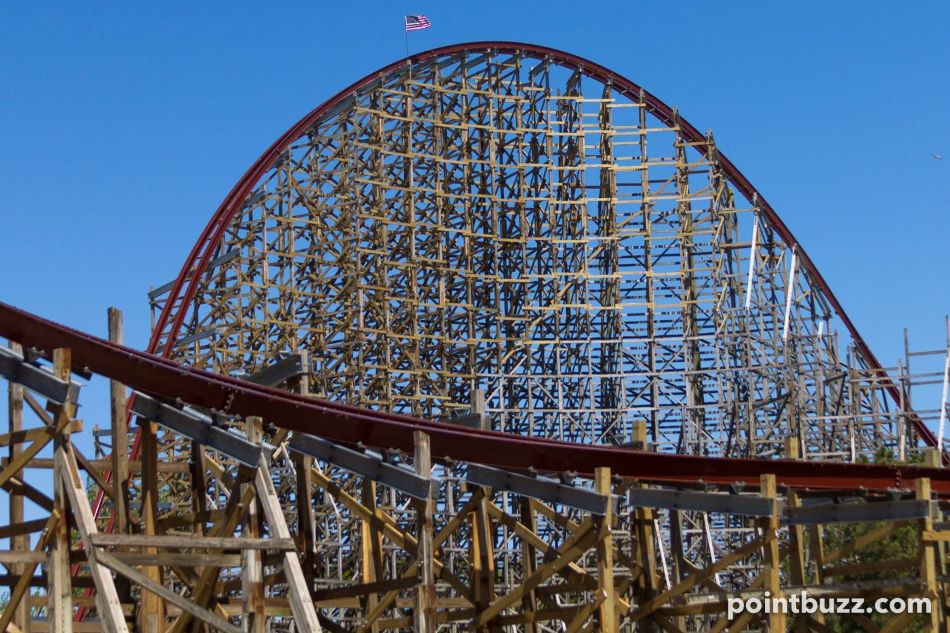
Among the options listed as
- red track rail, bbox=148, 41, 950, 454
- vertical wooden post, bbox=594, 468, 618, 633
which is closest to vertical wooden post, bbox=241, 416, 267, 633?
vertical wooden post, bbox=594, 468, 618, 633

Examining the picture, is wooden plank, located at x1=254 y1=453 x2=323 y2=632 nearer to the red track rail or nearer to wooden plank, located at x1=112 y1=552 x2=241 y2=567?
Result: wooden plank, located at x1=112 y1=552 x2=241 y2=567

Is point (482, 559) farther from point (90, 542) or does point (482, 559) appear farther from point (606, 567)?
point (90, 542)

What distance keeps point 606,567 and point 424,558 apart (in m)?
1.53

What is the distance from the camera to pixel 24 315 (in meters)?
13.5

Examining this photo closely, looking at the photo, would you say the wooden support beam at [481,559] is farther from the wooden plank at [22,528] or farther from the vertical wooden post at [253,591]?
the wooden plank at [22,528]

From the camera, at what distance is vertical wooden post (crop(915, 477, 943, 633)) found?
47.5 ft

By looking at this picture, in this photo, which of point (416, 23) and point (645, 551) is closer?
point (645, 551)

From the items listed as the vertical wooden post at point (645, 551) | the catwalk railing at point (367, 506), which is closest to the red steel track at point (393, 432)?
the catwalk railing at point (367, 506)

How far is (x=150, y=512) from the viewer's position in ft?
45.8

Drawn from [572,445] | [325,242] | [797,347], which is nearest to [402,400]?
[325,242]

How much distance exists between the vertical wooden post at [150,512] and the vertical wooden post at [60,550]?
3.12 feet

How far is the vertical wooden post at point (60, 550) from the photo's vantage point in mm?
12281

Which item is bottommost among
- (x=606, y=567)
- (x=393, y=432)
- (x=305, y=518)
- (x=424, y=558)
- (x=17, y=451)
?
(x=606, y=567)

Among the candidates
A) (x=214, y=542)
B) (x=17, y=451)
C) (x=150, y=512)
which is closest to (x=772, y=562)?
(x=214, y=542)
